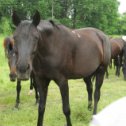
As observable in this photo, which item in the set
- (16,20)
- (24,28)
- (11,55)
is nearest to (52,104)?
(11,55)

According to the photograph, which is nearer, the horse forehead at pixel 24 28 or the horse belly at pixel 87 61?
the horse forehead at pixel 24 28

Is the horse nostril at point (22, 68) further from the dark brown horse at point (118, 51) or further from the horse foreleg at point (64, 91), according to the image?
the dark brown horse at point (118, 51)

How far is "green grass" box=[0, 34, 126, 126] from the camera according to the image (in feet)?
21.5

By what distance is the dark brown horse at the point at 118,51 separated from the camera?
1450 cm

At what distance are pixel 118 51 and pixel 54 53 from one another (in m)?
9.62

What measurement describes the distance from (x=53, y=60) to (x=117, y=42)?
990 cm

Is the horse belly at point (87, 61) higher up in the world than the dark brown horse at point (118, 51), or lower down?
higher up

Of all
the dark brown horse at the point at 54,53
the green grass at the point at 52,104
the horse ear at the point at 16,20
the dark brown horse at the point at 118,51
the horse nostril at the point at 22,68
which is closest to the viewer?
the horse nostril at the point at 22,68

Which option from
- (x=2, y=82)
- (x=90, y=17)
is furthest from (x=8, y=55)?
(x=90, y=17)

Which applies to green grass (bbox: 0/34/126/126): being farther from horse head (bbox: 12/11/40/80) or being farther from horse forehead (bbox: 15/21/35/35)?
horse forehead (bbox: 15/21/35/35)

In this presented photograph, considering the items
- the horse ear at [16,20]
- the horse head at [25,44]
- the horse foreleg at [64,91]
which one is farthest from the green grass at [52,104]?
the horse ear at [16,20]

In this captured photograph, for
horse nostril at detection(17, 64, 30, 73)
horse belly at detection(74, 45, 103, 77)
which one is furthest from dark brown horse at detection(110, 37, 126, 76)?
horse nostril at detection(17, 64, 30, 73)

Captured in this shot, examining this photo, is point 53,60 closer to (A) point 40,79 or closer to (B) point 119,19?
(A) point 40,79

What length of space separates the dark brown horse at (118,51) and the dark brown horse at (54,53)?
7.77 m
